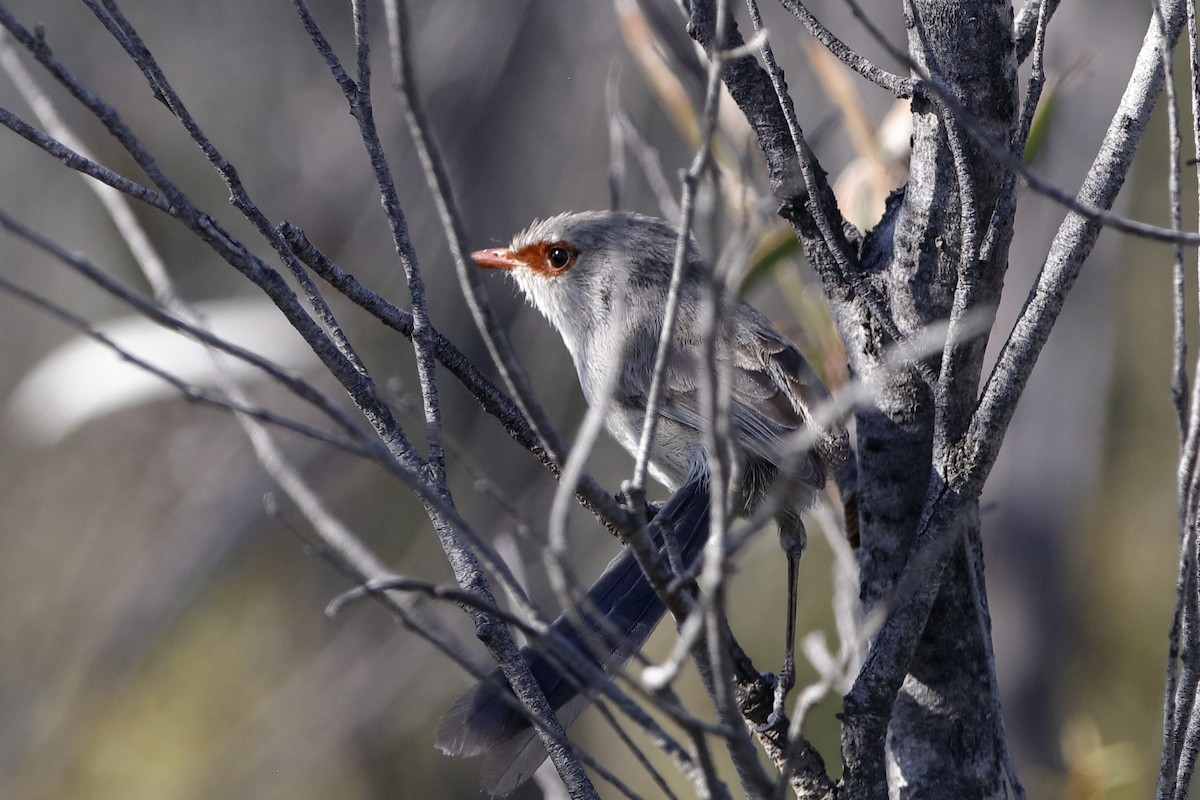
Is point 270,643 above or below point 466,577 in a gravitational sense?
above

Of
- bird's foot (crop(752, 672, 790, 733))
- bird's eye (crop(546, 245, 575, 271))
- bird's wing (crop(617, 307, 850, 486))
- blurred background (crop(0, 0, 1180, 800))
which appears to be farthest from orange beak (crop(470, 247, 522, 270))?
blurred background (crop(0, 0, 1180, 800))

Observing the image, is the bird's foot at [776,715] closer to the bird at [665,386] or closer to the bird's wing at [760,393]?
the bird at [665,386]

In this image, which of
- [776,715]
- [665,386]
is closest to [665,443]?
[665,386]

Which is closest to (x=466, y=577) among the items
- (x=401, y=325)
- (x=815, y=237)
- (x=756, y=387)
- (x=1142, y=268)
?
(x=401, y=325)

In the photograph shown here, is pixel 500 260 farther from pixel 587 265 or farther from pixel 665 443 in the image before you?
pixel 665 443

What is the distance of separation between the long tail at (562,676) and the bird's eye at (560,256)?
100cm

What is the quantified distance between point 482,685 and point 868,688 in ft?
1.98

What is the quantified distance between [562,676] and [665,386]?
Answer: 0.60 meters

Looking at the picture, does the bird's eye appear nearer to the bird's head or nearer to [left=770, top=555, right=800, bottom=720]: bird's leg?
the bird's head

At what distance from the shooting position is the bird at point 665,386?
237 cm

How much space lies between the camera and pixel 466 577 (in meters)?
1.74

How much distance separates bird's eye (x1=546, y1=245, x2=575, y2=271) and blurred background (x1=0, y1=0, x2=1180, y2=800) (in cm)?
377

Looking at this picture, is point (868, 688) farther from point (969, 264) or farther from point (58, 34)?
point (58, 34)

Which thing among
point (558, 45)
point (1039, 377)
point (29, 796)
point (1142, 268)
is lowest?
point (29, 796)
